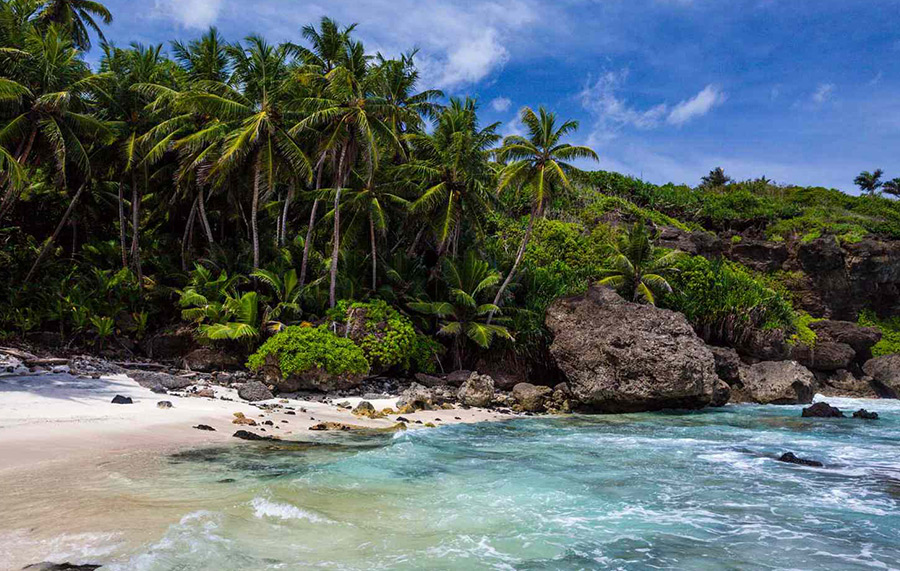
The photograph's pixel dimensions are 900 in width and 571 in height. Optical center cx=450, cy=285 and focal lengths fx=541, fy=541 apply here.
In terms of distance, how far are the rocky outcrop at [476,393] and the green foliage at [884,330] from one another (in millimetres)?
29868

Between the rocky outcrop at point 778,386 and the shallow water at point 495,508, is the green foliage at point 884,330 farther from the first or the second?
the shallow water at point 495,508

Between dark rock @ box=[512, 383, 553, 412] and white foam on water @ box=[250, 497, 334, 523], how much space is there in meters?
13.2

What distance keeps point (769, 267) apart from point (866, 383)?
12.9 meters

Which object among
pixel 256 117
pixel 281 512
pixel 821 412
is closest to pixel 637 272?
pixel 821 412

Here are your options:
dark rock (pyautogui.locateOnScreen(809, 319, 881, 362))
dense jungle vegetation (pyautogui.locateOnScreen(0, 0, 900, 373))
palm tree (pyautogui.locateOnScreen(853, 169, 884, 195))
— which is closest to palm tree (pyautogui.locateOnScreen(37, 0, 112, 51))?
dense jungle vegetation (pyautogui.locateOnScreen(0, 0, 900, 373))

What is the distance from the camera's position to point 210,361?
67.6 feet

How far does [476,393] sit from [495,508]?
11.4 metres

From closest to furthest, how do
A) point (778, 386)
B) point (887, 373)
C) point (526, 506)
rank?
point (526, 506) < point (778, 386) < point (887, 373)

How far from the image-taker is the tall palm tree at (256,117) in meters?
21.8

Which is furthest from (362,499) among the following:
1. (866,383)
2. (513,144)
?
(866,383)

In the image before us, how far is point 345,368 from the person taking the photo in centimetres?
1845

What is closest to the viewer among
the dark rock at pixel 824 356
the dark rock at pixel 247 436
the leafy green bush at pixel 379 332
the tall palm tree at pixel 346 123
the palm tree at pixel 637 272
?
the dark rock at pixel 247 436

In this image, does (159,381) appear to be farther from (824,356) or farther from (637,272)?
(824,356)

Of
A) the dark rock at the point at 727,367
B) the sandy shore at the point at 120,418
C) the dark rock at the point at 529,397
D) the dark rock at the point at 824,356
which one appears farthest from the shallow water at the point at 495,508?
the dark rock at the point at 824,356
